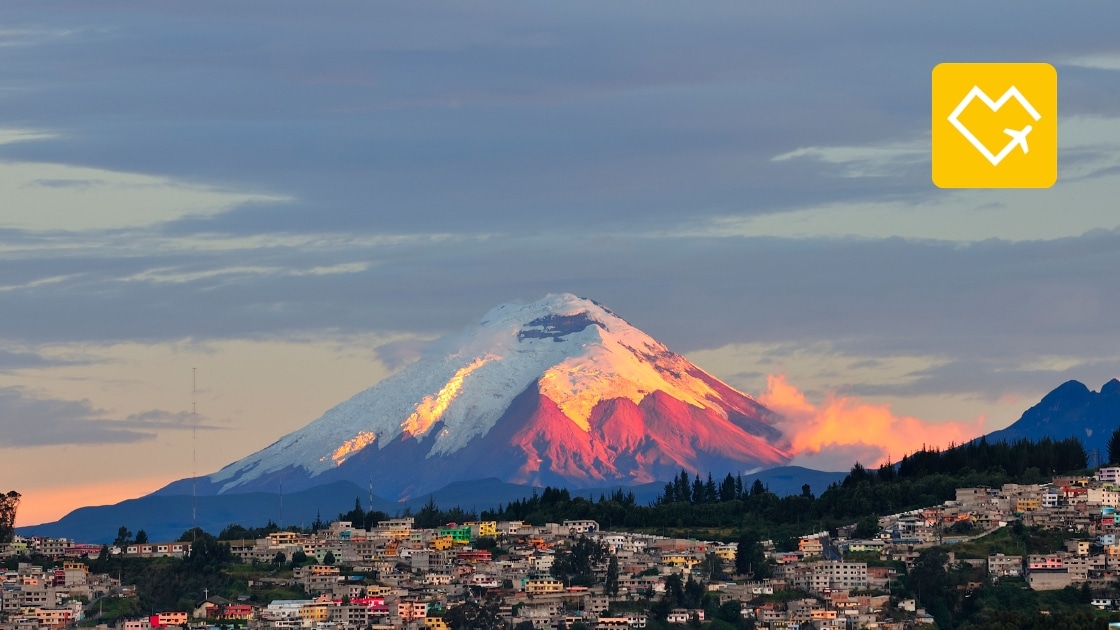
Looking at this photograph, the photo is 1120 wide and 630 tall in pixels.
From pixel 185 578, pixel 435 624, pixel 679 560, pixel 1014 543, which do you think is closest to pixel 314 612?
pixel 435 624

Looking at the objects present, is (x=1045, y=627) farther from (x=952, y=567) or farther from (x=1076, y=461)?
(x=1076, y=461)

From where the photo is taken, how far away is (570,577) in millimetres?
165750

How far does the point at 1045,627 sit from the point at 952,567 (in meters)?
56.6

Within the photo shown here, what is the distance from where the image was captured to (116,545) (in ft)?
605

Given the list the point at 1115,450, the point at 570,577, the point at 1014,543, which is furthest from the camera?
the point at 1115,450

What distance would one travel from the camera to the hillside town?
6078 inches

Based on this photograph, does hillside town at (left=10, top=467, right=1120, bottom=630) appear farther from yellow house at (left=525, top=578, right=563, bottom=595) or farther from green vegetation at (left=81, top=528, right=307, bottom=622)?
green vegetation at (left=81, top=528, right=307, bottom=622)

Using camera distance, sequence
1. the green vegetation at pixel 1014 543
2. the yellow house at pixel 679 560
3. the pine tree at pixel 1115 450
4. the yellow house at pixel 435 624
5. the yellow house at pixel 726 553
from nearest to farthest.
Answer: the yellow house at pixel 435 624 < the green vegetation at pixel 1014 543 < the yellow house at pixel 679 560 < the yellow house at pixel 726 553 < the pine tree at pixel 1115 450

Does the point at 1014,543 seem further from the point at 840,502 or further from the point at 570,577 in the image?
the point at 570,577

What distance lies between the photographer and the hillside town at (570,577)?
154 metres

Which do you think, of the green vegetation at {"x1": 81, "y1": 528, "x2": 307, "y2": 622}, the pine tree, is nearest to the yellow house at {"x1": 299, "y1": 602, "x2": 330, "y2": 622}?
the green vegetation at {"x1": 81, "y1": 528, "x2": 307, "y2": 622}

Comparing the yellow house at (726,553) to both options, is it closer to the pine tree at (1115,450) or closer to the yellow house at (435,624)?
the yellow house at (435,624)

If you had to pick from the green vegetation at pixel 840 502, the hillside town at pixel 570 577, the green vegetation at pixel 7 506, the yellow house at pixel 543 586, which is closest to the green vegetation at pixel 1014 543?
the hillside town at pixel 570 577

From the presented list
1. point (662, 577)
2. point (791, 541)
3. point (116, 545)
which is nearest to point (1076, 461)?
point (791, 541)
